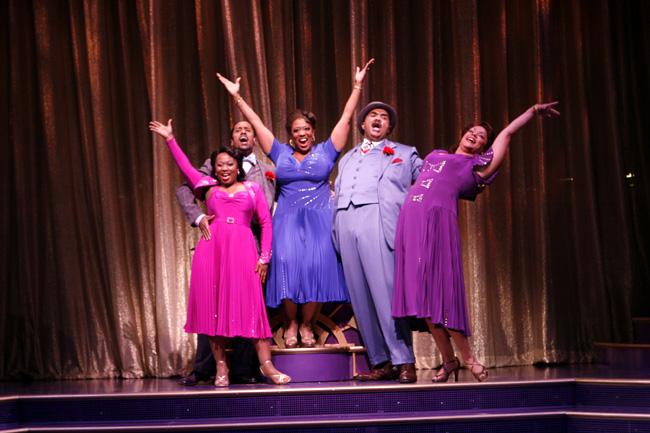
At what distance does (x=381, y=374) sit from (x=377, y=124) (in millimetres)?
1435

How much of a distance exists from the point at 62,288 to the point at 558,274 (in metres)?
3.82

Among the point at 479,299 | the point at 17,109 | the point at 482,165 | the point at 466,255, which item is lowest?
the point at 479,299

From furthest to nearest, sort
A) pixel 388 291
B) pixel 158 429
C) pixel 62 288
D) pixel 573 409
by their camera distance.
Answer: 1. pixel 62 288
2. pixel 388 291
3. pixel 573 409
4. pixel 158 429

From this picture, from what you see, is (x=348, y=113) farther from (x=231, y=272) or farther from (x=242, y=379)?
(x=242, y=379)

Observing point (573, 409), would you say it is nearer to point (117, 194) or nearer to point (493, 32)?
point (493, 32)

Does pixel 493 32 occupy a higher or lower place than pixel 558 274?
higher


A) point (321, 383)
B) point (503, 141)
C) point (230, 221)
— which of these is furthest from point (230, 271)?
point (503, 141)

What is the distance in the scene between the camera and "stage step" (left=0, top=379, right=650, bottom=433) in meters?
3.59

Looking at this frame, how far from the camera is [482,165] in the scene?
4.02 metres

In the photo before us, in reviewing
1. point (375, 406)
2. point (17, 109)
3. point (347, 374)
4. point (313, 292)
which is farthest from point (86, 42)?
point (375, 406)

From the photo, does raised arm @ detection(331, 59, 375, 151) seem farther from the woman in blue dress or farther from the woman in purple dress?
the woman in purple dress

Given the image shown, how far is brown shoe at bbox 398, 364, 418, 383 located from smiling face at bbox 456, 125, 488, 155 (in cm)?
122

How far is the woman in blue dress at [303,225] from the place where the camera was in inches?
167

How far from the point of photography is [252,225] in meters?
4.41
